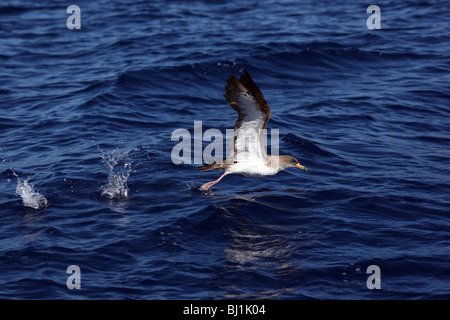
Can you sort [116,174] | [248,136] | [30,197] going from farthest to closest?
[116,174] → [30,197] → [248,136]

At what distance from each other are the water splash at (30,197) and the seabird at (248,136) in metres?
2.80

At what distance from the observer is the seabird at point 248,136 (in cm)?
928

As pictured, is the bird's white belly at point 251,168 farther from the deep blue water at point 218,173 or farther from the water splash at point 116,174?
the water splash at point 116,174

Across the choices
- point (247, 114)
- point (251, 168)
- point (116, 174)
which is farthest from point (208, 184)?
point (247, 114)

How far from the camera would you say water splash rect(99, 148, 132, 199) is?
11055 millimetres

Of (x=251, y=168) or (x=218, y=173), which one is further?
(x=218, y=173)

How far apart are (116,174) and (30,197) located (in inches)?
65.9

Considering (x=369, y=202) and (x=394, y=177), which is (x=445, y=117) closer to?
(x=394, y=177)

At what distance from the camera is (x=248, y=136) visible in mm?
10375

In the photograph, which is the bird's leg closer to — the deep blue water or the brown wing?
the deep blue water

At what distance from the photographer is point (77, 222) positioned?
33.1ft

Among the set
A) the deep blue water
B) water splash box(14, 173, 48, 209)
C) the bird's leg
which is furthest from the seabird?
water splash box(14, 173, 48, 209)

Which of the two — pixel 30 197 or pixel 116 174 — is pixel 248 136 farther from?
pixel 30 197

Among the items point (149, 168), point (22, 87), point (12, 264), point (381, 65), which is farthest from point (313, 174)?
point (22, 87)
